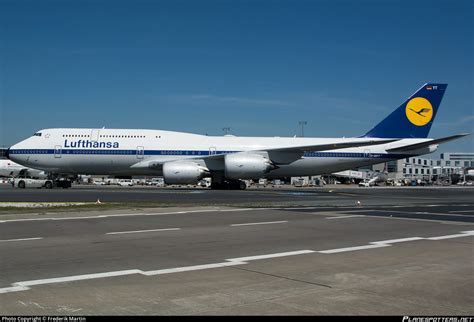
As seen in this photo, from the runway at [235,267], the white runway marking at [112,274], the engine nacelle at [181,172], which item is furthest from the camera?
the engine nacelle at [181,172]

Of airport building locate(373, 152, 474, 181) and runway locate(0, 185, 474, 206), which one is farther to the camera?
airport building locate(373, 152, 474, 181)

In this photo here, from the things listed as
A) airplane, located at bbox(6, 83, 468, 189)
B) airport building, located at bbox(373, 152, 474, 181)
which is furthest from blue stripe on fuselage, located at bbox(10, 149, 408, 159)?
airport building, located at bbox(373, 152, 474, 181)

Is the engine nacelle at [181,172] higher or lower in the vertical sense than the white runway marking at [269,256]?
higher

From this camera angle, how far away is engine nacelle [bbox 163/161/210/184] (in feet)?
111

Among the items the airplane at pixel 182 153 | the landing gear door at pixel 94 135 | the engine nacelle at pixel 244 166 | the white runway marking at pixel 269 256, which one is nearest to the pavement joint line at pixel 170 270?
the white runway marking at pixel 269 256

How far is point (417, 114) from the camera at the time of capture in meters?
41.2

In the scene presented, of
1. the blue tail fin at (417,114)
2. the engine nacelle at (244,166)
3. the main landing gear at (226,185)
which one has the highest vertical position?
the blue tail fin at (417,114)

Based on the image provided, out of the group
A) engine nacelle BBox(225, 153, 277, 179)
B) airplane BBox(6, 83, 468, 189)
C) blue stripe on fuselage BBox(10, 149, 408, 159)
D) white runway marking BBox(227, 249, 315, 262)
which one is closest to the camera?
white runway marking BBox(227, 249, 315, 262)

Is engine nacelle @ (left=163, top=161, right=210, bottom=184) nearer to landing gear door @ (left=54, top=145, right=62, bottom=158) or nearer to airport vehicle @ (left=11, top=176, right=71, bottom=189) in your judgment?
landing gear door @ (left=54, top=145, right=62, bottom=158)

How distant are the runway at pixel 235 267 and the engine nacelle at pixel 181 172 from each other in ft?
67.4

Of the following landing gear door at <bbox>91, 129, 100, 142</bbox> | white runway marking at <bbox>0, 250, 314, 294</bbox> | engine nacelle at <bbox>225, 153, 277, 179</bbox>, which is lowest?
white runway marking at <bbox>0, 250, 314, 294</bbox>

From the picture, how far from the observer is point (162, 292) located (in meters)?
5.55

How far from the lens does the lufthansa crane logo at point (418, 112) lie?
41.2 m

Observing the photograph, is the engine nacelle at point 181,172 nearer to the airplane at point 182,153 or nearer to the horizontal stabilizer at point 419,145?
the airplane at point 182,153
